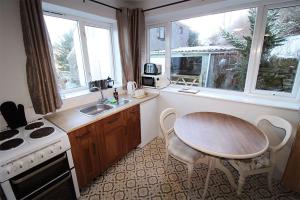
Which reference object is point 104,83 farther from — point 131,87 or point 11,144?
point 11,144

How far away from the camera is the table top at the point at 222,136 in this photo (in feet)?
3.90

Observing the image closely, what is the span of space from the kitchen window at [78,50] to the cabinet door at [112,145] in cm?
91

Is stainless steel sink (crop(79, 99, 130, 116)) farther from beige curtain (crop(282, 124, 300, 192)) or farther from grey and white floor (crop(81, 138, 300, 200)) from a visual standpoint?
beige curtain (crop(282, 124, 300, 192))

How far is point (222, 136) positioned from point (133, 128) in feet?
4.08

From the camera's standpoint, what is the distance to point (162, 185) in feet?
5.82

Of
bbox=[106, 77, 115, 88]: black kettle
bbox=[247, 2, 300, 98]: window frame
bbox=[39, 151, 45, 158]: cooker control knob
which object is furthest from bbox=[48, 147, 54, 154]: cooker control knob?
bbox=[247, 2, 300, 98]: window frame

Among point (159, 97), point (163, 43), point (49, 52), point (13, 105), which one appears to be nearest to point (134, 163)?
point (159, 97)

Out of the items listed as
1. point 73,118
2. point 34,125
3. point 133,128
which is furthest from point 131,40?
point 34,125

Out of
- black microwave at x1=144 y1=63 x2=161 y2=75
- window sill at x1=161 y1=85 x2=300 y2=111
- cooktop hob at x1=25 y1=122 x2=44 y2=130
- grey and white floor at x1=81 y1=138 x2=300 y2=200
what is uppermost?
black microwave at x1=144 y1=63 x2=161 y2=75

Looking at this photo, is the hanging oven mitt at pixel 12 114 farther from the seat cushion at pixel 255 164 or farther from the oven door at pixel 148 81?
the seat cushion at pixel 255 164

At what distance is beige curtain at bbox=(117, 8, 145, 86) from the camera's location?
2.38 m

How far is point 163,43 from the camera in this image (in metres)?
2.74

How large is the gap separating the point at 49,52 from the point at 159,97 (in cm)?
167

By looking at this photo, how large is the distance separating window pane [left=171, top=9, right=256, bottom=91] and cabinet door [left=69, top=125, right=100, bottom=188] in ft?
5.91
